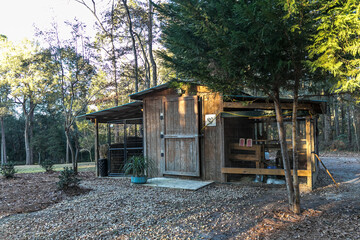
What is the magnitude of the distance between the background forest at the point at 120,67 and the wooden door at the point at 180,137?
1.18 m

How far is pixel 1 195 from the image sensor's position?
6.66 m

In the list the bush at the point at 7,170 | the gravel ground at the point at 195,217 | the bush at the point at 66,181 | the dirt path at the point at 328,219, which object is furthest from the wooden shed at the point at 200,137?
the bush at the point at 7,170

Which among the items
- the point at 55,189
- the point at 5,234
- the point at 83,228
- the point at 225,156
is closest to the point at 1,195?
the point at 55,189

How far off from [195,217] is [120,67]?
50.6ft

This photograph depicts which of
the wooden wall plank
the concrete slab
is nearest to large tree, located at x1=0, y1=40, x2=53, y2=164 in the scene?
→ the concrete slab

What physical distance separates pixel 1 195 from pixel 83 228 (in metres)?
4.24

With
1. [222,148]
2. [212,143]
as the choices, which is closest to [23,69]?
[212,143]

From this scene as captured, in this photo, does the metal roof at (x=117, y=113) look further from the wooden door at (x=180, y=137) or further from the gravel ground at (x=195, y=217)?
the gravel ground at (x=195, y=217)

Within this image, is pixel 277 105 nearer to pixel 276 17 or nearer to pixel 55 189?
pixel 276 17

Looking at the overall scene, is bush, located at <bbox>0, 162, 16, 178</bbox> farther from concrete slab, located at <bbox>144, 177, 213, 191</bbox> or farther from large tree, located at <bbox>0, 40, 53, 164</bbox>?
large tree, located at <bbox>0, 40, 53, 164</bbox>

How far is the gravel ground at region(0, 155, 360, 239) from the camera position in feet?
11.6

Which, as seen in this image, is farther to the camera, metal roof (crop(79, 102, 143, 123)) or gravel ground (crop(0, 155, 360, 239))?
metal roof (crop(79, 102, 143, 123))

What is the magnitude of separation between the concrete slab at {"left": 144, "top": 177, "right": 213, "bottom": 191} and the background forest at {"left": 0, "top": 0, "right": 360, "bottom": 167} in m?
2.80

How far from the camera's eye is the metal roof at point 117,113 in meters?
8.72
